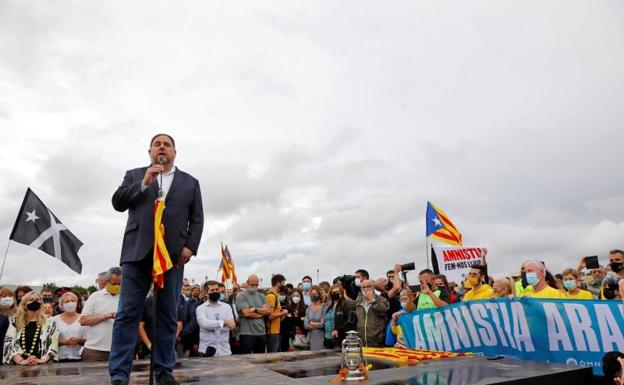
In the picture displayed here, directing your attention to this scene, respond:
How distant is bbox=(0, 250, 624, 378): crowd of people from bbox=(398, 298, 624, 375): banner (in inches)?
16.4

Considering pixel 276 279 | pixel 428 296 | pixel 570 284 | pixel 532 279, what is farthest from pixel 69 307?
pixel 570 284

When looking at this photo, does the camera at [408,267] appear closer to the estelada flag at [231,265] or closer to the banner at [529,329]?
the banner at [529,329]

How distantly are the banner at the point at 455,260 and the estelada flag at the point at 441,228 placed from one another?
117 centimetres

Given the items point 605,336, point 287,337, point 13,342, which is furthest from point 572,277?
point 13,342

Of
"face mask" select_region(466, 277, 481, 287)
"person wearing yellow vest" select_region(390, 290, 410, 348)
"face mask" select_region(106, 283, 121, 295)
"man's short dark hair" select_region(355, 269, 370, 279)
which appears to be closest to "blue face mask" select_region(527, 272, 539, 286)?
"face mask" select_region(466, 277, 481, 287)

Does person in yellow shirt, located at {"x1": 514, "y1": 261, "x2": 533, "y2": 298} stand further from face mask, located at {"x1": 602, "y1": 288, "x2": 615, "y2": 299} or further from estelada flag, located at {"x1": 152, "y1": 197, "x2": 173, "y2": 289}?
estelada flag, located at {"x1": 152, "y1": 197, "x2": 173, "y2": 289}

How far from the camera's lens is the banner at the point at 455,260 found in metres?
12.4

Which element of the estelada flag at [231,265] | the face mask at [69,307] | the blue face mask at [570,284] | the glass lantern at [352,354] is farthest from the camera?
the estelada flag at [231,265]

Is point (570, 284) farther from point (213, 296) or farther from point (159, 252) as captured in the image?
point (159, 252)

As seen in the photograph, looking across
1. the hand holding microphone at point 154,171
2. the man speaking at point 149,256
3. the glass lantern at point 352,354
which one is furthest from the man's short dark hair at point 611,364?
the hand holding microphone at point 154,171

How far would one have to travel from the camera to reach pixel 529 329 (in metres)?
6.28

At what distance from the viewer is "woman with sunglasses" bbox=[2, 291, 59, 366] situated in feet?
21.8

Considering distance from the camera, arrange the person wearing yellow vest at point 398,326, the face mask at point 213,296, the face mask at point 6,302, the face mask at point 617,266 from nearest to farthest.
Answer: the face mask at point 6,302, the face mask at point 617,266, the person wearing yellow vest at point 398,326, the face mask at point 213,296

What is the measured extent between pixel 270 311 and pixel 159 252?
684 centimetres
